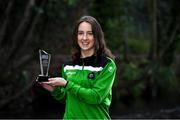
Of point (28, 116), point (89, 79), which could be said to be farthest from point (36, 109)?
point (89, 79)

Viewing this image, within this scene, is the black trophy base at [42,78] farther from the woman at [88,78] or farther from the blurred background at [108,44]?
the blurred background at [108,44]

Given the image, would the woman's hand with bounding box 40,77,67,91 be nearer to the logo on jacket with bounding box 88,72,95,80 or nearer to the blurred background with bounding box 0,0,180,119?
the logo on jacket with bounding box 88,72,95,80

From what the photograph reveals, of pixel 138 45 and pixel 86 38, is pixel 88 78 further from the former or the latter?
pixel 138 45

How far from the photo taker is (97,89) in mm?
3361

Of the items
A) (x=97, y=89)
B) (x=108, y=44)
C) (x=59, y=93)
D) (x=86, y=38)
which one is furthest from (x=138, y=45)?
(x=97, y=89)

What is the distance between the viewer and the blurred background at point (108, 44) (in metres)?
12.2

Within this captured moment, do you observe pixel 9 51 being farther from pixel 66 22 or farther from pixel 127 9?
pixel 127 9

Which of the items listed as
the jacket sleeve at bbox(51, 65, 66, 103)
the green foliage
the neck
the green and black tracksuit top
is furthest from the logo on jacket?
the green foliage

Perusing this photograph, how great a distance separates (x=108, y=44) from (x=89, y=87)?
1094 cm

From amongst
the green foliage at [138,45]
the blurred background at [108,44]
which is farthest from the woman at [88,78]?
the green foliage at [138,45]

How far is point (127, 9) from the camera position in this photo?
48.0 feet

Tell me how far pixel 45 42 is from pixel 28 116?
2.31m

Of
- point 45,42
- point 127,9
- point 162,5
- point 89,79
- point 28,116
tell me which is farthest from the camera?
point 162,5

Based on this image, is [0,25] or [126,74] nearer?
[0,25]
